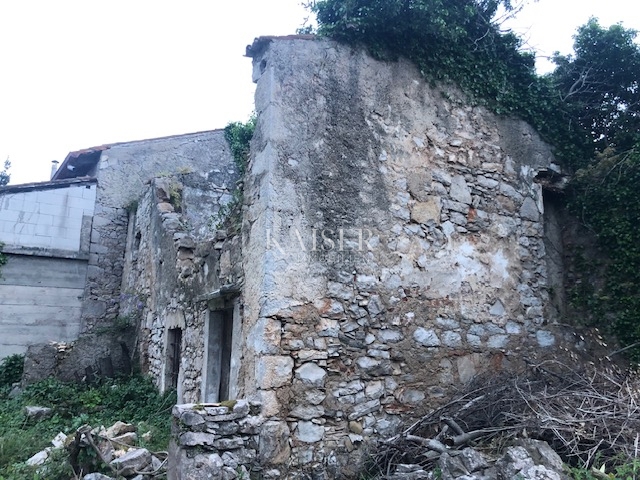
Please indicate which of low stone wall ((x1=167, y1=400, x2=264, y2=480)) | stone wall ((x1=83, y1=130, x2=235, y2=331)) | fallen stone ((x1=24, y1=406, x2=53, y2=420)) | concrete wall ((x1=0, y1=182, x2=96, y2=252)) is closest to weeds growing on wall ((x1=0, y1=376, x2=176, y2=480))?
fallen stone ((x1=24, y1=406, x2=53, y2=420))

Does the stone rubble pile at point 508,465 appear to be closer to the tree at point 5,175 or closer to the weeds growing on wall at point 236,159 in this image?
the weeds growing on wall at point 236,159

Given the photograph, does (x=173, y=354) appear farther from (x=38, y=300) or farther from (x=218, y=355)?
(x=38, y=300)

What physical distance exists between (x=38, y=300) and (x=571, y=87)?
35.6ft

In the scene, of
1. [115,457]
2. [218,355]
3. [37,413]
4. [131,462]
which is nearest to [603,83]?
[218,355]

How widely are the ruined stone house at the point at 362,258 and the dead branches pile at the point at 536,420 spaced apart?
0.29 meters

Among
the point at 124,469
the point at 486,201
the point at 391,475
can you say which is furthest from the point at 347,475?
the point at 486,201

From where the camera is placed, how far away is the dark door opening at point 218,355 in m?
5.85

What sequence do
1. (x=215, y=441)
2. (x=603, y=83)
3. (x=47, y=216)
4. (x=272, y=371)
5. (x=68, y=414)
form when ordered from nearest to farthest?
(x=215, y=441)
(x=272, y=371)
(x=603, y=83)
(x=68, y=414)
(x=47, y=216)

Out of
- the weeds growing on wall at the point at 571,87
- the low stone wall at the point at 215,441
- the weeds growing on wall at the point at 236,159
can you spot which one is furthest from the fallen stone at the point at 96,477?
the weeds growing on wall at the point at 571,87

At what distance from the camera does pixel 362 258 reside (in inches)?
196

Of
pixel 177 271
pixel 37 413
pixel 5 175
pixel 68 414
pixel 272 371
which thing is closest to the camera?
pixel 272 371

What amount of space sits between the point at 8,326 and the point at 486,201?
32.7 feet

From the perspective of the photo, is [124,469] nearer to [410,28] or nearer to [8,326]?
[410,28]

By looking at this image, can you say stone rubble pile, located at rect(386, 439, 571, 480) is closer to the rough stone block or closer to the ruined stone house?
the ruined stone house
